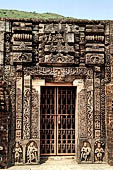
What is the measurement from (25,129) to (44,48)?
2.57 m

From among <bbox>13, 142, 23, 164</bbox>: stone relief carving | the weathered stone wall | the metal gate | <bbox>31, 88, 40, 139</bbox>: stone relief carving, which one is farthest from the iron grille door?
<bbox>13, 142, 23, 164</bbox>: stone relief carving

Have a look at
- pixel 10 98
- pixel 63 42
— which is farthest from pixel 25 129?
pixel 63 42

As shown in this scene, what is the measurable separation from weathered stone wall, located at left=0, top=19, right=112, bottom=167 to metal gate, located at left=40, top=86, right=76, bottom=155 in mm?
324

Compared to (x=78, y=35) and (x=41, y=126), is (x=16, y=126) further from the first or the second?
(x=78, y=35)

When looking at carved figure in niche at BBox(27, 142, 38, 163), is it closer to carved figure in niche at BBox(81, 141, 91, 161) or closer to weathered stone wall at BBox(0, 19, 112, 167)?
weathered stone wall at BBox(0, 19, 112, 167)

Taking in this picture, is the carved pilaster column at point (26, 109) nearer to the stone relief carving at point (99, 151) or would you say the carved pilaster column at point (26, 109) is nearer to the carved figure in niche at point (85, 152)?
the carved figure in niche at point (85, 152)

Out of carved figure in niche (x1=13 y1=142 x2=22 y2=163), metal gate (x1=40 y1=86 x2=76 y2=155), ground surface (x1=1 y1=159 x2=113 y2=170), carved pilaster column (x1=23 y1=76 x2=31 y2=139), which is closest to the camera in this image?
ground surface (x1=1 y1=159 x2=113 y2=170)

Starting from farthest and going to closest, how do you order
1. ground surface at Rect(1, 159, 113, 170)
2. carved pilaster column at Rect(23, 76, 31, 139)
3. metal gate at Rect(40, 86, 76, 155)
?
metal gate at Rect(40, 86, 76, 155) < carved pilaster column at Rect(23, 76, 31, 139) < ground surface at Rect(1, 159, 113, 170)

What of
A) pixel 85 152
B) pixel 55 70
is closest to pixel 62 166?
pixel 85 152

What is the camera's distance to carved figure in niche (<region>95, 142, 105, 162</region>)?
733 cm

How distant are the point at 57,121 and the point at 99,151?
5.24 ft

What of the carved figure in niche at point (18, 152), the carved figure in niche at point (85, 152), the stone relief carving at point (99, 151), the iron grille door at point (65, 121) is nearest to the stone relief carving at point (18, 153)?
the carved figure in niche at point (18, 152)

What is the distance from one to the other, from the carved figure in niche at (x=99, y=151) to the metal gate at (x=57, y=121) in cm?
75

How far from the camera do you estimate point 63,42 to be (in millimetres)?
7469
